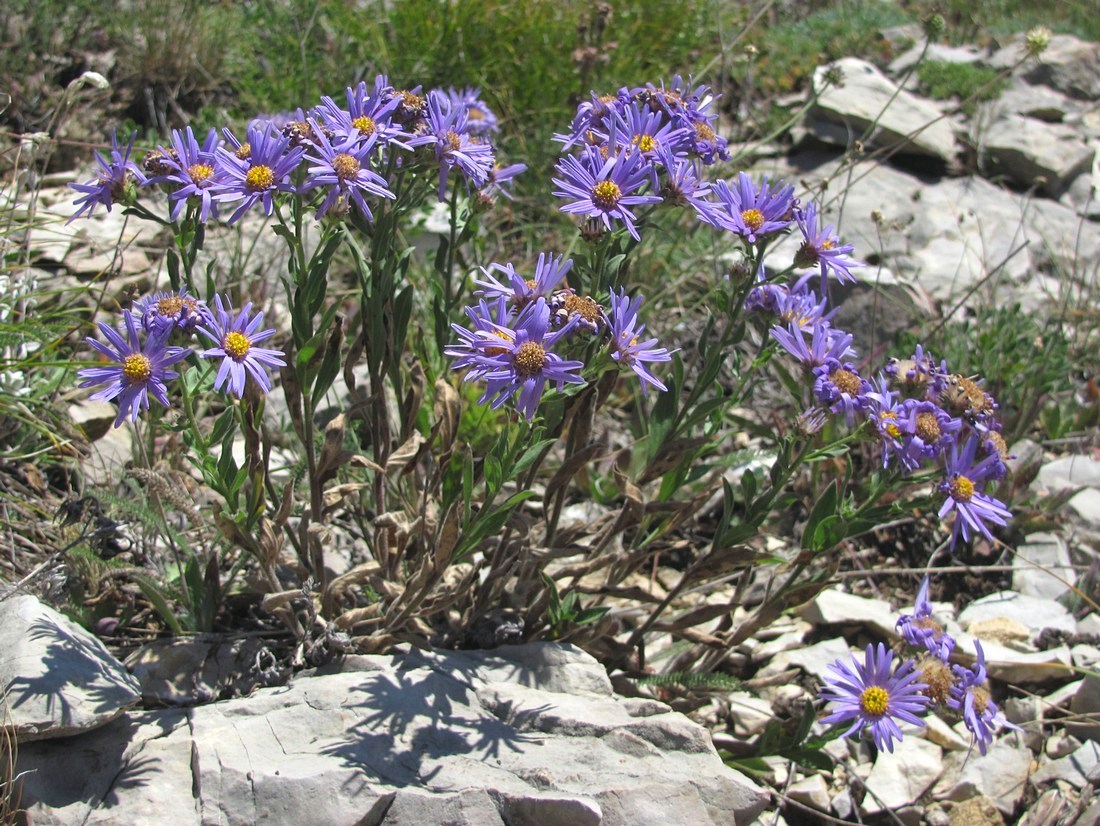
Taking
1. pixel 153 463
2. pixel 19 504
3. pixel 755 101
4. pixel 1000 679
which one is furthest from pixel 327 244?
pixel 755 101

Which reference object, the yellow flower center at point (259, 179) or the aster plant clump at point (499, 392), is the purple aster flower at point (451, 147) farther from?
the yellow flower center at point (259, 179)

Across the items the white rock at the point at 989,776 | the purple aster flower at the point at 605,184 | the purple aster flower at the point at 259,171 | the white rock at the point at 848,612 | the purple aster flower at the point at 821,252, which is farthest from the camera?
the white rock at the point at 848,612

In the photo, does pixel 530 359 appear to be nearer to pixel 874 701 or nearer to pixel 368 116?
pixel 368 116

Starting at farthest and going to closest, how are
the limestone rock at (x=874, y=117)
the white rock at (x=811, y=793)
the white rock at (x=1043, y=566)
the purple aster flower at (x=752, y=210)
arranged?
the limestone rock at (x=874, y=117)
the white rock at (x=1043, y=566)
the white rock at (x=811, y=793)
the purple aster flower at (x=752, y=210)

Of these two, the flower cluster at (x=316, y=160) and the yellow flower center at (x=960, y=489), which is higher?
the flower cluster at (x=316, y=160)

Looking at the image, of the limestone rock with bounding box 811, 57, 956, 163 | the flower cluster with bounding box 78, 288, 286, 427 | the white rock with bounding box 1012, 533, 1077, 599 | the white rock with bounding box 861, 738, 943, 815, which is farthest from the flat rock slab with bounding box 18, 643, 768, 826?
the limestone rock with bounding box 811, 57, 956, 163

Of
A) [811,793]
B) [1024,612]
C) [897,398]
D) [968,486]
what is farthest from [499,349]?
[1024,612]

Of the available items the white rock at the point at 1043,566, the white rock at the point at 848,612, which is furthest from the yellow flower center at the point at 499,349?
the white rock at the point at 1043,566

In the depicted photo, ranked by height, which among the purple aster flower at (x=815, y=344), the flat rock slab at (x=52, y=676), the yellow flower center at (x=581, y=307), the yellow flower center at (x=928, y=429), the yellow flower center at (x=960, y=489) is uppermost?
the yellow flower center at (x=581, y=307)
